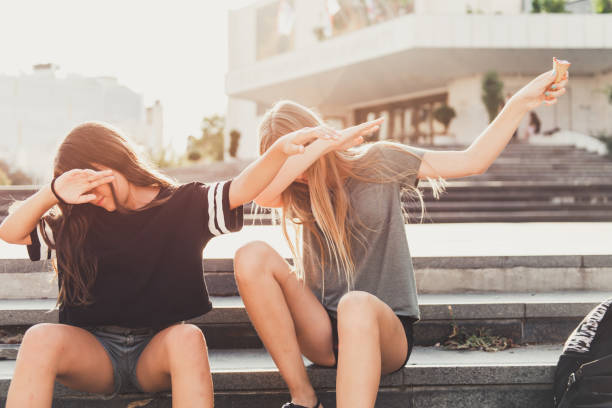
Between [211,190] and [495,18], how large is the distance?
67.3 feet

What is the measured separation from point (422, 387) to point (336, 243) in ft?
2.31

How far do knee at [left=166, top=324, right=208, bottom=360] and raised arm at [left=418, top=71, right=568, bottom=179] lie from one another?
953 millimetres

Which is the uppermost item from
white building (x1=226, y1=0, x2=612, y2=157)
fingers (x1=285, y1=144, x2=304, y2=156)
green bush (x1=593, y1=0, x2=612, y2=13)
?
green bush (x1=593, y1=0, x2=612, y2=13)

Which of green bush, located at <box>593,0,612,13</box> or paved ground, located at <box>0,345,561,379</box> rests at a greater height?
green bush, located at <box>593,0,612,13</box>

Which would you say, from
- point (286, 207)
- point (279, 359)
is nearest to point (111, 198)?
point (286, 207)

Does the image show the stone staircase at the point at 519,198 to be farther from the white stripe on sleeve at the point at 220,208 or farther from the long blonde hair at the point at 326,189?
the white stripe on sleeve at the point at 220,208

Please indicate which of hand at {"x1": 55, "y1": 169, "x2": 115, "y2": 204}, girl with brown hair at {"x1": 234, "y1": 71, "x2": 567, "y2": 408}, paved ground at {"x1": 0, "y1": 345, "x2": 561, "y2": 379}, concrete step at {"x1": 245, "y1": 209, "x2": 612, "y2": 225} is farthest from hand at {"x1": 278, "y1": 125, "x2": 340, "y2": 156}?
concrete step at {"x1": 245, "y1": 209, "x2": 612, "y2": 225}

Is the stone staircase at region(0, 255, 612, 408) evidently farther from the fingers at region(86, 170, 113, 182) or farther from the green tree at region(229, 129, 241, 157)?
the green tree at region(229, 129, 241, 157)

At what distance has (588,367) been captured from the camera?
1.95 metres

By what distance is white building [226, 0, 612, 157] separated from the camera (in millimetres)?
20109

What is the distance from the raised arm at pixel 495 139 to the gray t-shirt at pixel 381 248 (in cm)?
7

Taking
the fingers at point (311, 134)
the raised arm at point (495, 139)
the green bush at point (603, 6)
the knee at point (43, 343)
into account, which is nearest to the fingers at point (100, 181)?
the knee at point (43, 343)

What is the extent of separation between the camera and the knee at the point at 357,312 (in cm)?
185

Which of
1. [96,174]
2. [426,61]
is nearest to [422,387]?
[96,174]
